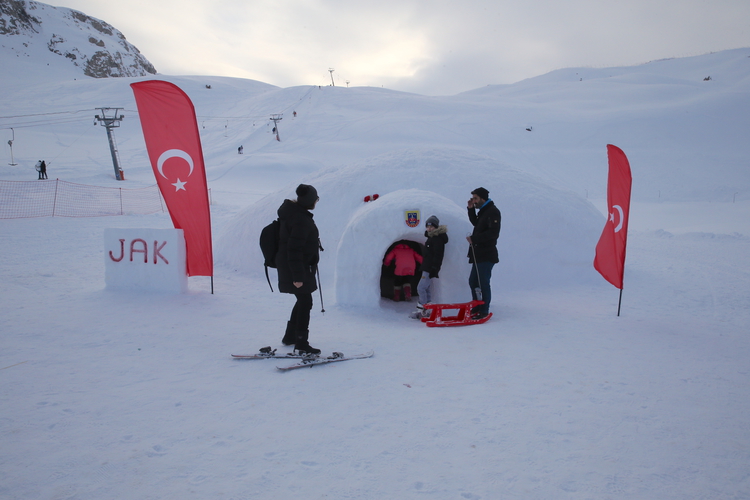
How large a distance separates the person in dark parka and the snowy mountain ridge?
75030 millimetres

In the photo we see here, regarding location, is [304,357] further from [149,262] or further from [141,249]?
[141,249]

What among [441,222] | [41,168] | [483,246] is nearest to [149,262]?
[441,222]

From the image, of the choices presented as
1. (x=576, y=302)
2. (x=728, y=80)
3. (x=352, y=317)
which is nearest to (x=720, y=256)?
(x=576, y=302)

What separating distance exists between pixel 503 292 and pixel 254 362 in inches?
189

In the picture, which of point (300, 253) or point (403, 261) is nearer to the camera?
point (300, 253)

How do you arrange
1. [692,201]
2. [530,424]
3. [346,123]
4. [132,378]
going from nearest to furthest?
[530,424] → [132,378] → [692,201] → [346,123]

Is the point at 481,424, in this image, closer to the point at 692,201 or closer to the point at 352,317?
the point at 352,317

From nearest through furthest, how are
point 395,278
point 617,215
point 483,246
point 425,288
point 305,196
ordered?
point 305,196
point 483,246
point 617,215
point 425,288
point 395,278

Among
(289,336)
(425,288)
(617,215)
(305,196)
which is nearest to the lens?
(305,196)

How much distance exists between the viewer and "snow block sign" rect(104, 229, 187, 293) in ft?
20.7

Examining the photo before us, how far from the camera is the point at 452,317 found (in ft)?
18.5

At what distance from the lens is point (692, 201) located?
19422mm

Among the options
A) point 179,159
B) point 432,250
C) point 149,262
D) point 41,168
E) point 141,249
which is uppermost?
point 41,168

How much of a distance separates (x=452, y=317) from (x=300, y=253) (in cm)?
266
